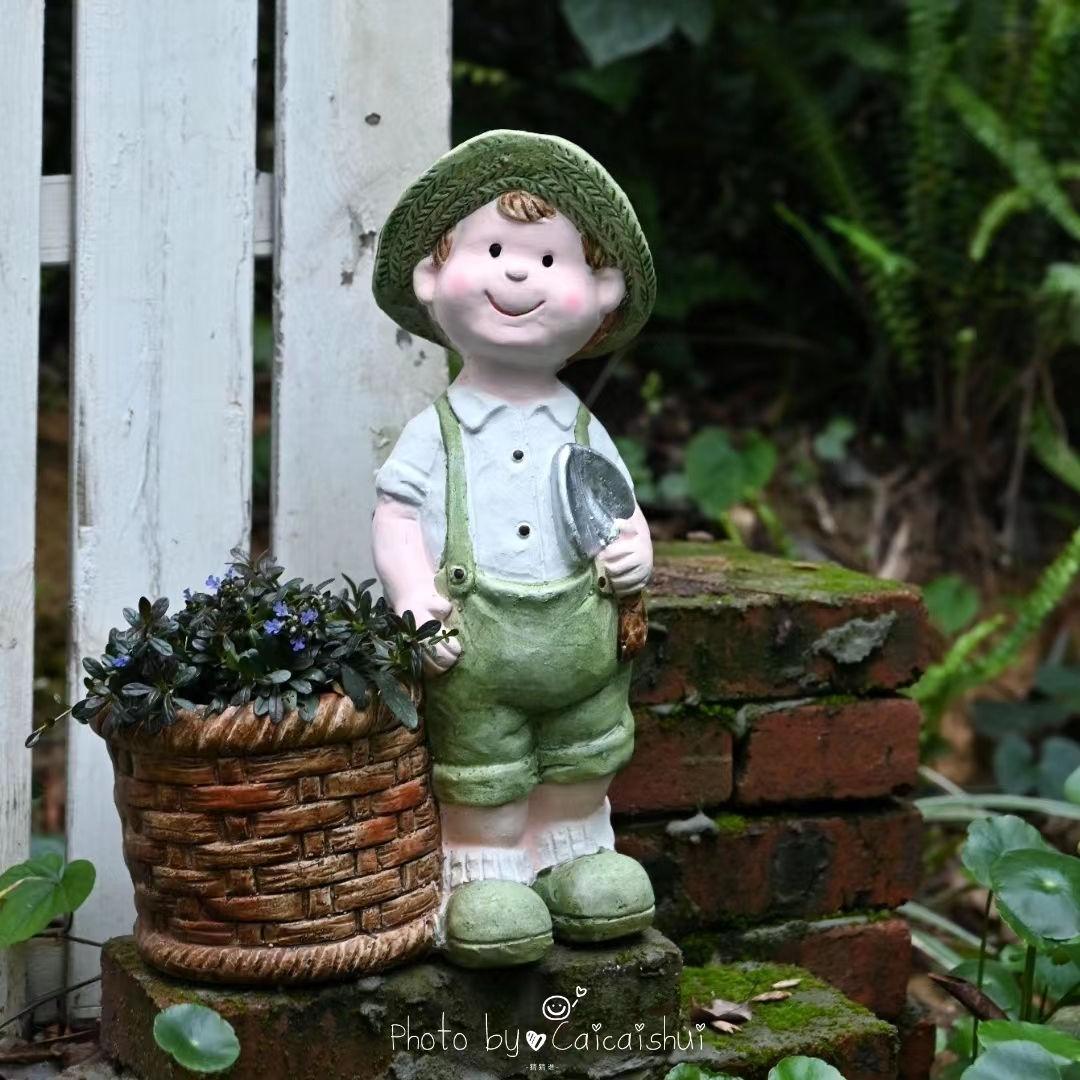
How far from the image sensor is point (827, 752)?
2520 mm

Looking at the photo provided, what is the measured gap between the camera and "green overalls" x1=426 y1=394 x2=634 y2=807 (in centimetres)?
202

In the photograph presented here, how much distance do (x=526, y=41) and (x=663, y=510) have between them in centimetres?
130

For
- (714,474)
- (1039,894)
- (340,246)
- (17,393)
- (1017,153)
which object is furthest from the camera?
(1017,153)

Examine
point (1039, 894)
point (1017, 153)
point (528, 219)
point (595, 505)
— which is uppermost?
point (1017, 153)

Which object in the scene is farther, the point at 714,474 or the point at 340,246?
the point at 714,474

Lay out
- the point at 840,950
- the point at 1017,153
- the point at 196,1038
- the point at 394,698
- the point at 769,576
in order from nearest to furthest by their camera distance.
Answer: the point at 196,1038, the point at 394,698, the point at 840,950, the point at 769,576, the point at 1017,153

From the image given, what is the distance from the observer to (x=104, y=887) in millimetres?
2330

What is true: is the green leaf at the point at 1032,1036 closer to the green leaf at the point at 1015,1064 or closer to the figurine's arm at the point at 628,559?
the green leaf at the point at 1015,1064

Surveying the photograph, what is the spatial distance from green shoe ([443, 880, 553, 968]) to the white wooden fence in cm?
60

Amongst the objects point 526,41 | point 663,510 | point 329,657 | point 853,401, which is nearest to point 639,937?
point 329,657

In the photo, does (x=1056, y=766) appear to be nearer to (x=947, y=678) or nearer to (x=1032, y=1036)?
(x=947, y=678)

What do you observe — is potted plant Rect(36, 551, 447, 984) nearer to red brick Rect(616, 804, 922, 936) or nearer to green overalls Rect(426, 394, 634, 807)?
green overalls Rect(426, 394, 634, 807)

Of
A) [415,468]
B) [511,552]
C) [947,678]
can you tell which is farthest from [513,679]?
[947,678]

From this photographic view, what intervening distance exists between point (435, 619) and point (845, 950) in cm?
97
